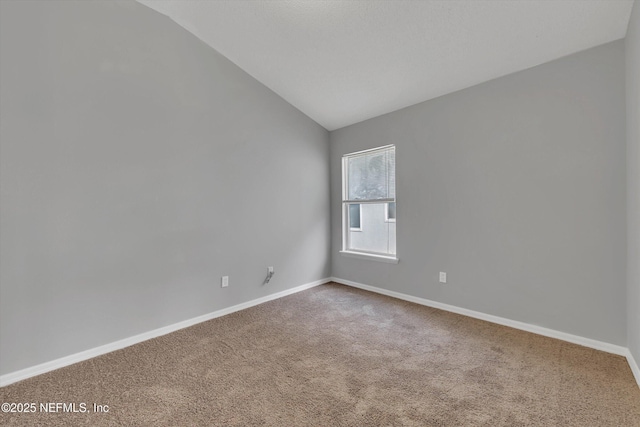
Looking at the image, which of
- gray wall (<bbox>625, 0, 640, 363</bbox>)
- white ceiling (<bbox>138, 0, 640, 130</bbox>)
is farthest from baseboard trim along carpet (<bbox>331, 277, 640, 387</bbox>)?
white ceiling (<bbox>138, 0, 640, 130</bbox>)

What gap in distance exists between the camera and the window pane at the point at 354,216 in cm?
391

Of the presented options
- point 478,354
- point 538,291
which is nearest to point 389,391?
point 478,354

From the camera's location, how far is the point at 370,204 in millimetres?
3736

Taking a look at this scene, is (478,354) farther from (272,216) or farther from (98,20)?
(98,20)

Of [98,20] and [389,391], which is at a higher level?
[98,20]

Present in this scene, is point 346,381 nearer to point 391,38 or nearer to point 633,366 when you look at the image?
point 633,366

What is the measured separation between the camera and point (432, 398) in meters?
1.62

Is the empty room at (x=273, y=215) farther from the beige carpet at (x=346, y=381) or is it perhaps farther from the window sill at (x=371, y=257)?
the window sill at (x=371, y=257)

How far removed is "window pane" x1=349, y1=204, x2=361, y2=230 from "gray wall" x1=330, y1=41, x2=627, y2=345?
28.0 inches

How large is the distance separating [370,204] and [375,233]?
1.28ft

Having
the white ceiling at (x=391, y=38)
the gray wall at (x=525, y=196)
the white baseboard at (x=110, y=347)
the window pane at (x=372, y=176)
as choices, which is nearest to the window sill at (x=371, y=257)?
the gray wall at (x=525, y=196)

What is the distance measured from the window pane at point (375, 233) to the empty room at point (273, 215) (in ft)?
0.71

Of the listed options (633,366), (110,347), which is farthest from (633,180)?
(110,347)

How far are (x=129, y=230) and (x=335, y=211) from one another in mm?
2539
